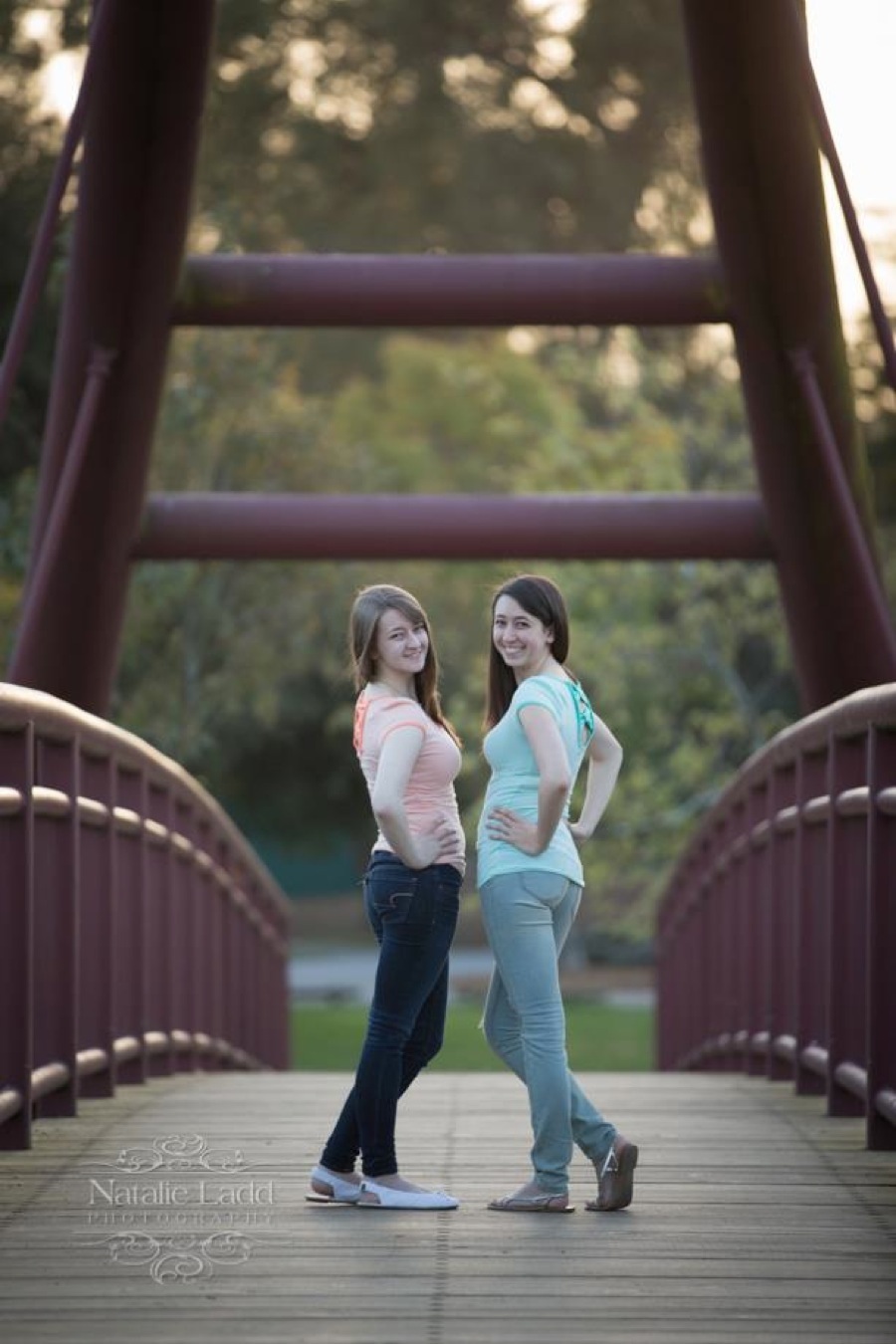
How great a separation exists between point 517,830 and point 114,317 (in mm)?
4425

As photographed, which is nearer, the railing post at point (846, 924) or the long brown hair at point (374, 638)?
the long brown hair at point (374, 638)

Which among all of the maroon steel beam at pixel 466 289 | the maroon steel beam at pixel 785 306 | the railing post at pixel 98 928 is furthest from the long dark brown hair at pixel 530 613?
the maroon steel beam at pixel 466 289

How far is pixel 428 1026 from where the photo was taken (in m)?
5.17

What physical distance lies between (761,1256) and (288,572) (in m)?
18.3

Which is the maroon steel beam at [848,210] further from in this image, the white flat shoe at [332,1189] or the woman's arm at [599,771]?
the white flat shoe at [332,1189]

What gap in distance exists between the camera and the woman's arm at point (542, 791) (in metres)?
4.86

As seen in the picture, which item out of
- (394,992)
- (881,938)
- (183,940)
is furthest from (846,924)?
(183,940)

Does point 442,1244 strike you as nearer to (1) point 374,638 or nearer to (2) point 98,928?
(1) point 374,638

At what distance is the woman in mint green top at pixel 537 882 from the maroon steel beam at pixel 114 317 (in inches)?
144

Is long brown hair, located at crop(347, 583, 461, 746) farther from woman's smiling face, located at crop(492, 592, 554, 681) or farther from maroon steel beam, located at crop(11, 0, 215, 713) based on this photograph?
maroon steel beam, located at crop(11, 0, 215, 713)

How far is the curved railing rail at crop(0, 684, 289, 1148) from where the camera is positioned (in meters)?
5.86

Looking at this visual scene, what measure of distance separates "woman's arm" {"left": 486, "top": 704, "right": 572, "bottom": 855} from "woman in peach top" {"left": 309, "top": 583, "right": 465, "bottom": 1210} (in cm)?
11

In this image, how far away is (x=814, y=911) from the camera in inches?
301

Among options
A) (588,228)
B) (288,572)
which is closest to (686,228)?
(588,228)
